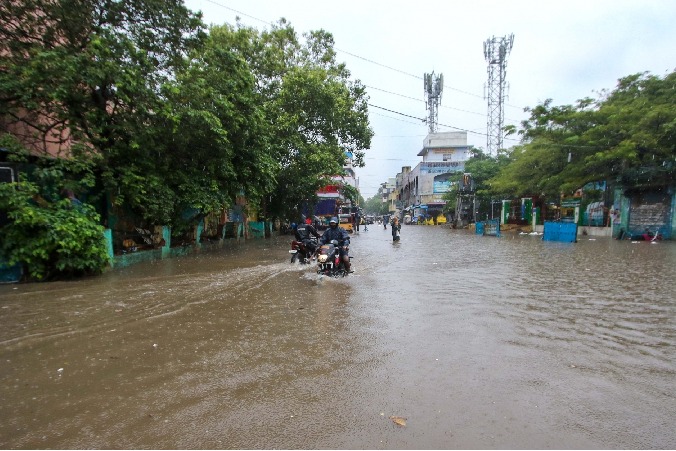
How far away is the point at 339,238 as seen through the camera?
9.90 metres

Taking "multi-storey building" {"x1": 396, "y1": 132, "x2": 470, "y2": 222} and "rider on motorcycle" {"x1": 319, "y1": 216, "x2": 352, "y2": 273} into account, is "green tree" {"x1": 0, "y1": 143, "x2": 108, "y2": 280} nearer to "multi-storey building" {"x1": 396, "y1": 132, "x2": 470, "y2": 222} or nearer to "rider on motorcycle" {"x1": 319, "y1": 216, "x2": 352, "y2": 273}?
"rider on motorcycle" {"x1": 319, "y1": 216, "x2": 352, "y2": 273}

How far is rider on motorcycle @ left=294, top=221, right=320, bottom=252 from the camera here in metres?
11.5

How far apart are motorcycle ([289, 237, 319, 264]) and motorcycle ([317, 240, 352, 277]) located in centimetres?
149

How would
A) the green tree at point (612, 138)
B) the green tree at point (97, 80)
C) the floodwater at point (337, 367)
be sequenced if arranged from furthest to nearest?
1. the green tree at point (612, 138)
2. the green tree at point (97, 80)
3. the floodwater at point (337, 367)

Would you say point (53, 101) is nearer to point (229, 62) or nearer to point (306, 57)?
point (229, 62)

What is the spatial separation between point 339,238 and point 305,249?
6.38 feet

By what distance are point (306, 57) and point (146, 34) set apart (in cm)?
1471

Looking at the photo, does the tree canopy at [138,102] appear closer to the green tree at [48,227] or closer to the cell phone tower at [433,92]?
the green tree at [48,227]

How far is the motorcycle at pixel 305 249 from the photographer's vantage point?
11484 millimetres

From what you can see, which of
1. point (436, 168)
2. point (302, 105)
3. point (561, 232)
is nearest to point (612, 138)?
point (561, 232)

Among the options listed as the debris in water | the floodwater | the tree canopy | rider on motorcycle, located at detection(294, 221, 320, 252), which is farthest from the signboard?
the debris in water

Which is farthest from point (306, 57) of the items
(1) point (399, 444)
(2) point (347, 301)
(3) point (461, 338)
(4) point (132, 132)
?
(1) point (399, 444)

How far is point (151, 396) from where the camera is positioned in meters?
3.42

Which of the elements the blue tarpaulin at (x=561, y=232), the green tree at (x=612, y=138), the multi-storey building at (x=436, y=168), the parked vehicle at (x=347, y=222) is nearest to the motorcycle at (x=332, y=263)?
the blue tarpaulin at (x=561, y=232)
